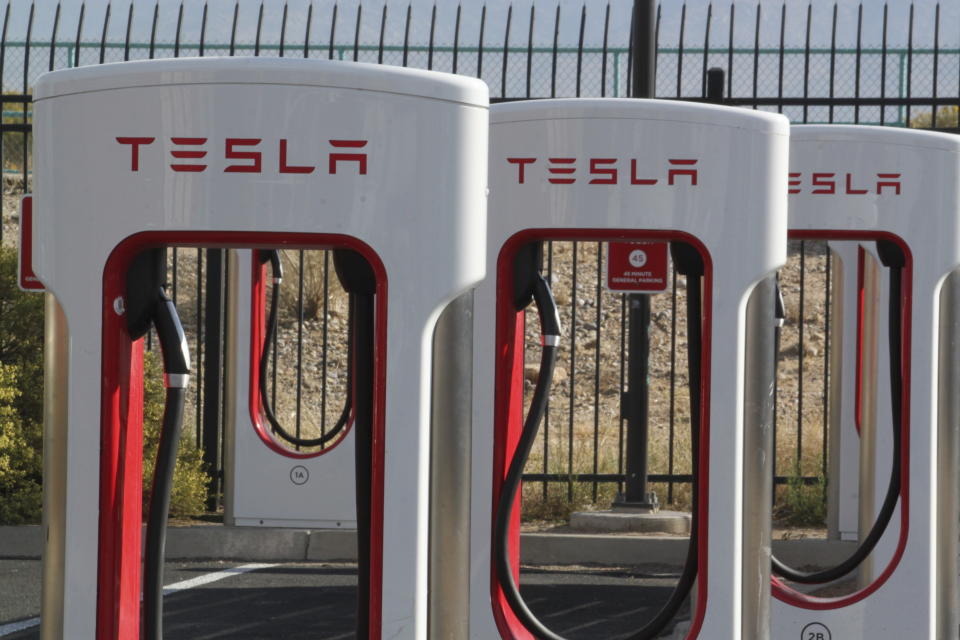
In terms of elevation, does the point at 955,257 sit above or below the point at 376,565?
above

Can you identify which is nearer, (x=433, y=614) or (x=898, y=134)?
(x=433, y=614)

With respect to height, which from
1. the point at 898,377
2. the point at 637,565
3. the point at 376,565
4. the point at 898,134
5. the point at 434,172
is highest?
the point at 898,134

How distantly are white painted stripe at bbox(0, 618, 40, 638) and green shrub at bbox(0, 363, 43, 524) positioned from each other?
1636 mm

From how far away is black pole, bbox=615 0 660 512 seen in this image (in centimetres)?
809

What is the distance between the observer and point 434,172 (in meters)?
2.85

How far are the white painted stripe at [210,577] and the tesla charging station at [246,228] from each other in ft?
Answer: 13.8

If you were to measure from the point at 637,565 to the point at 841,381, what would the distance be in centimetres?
135

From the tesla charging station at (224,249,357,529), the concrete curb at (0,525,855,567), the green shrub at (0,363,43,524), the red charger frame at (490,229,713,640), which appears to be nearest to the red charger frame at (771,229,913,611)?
the red charger frame at (490,229,713,640)

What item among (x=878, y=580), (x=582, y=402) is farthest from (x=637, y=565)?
(x=582, y=402)

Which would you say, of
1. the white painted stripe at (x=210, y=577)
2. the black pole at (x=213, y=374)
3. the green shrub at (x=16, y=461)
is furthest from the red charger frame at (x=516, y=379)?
the black pole at (x=213, y=374)

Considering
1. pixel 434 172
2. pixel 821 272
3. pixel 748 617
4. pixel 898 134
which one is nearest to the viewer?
pixel 434 172

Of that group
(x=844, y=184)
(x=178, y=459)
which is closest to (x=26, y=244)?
(x=844, y=184)

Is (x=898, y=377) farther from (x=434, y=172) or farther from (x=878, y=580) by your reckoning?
(x=434, y=172)

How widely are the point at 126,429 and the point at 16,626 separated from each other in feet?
11.7
